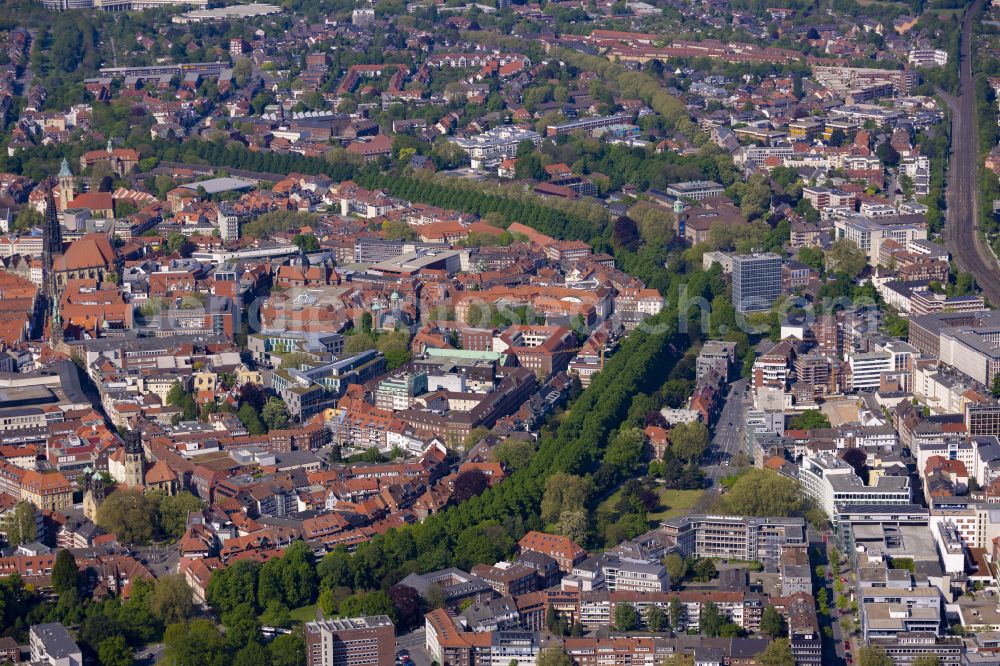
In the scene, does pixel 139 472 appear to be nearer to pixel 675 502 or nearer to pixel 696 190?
pixel 675 502

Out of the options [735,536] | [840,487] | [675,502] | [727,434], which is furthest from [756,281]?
[735,536]

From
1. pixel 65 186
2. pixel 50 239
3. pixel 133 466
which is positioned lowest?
pixel 133 466

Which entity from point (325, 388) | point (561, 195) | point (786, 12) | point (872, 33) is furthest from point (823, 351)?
point (786, 12)

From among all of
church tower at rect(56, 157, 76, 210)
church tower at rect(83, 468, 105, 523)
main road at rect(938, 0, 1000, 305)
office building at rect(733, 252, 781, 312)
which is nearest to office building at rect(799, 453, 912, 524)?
office building at rect(733, 252, 781, 312)

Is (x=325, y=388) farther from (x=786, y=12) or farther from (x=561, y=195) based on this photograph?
(x=786, y=12)

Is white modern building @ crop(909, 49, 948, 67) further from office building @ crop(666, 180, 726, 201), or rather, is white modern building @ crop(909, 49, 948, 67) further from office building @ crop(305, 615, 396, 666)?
office building @ crop(305, 615, 396, 666)

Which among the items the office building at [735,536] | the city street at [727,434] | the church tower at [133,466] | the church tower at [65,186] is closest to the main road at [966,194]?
the city street at [727,434]
